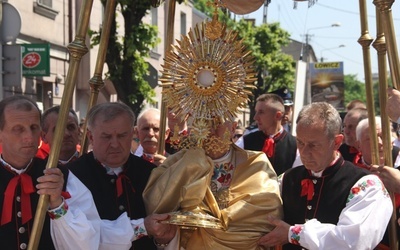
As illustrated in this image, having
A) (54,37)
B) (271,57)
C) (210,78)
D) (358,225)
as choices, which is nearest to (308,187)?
(358,225)

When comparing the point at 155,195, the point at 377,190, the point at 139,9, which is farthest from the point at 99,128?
the point at 139,9

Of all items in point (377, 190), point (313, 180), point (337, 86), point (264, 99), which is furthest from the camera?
point (337, 86)

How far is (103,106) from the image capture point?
3.79 m

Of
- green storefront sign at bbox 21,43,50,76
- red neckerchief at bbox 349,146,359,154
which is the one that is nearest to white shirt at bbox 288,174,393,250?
red neckerchief at bbox 349,146,359,154

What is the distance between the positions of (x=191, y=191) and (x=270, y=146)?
2.72m

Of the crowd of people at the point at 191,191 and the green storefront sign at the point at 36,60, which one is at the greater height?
the green storefront sign at the point at 36,60

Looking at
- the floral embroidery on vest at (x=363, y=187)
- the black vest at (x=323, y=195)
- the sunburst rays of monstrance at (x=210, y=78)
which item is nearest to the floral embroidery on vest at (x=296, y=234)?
the black vest at (x=323, y=195)

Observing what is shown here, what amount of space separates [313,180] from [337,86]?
1472 cm

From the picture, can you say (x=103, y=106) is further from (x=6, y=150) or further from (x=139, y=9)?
(x=139, y=9)

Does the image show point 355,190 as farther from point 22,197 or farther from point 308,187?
point 22,197

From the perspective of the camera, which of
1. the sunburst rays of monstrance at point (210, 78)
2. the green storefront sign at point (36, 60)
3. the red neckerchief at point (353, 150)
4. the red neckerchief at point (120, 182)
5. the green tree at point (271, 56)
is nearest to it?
the red neckerchief at point (120, 182)

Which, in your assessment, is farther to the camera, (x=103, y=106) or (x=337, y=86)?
(x=337, y=86)

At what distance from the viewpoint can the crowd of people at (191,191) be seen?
3.32 meters

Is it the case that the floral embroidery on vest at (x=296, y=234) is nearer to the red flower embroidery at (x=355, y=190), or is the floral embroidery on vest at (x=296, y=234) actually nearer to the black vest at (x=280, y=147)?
the red flower embroidery at (x=355, y=190)
